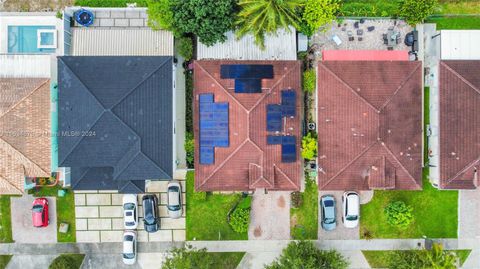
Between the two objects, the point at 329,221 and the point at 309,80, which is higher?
the point at 309,80

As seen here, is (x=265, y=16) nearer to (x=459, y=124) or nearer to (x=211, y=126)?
(x=211, y=126)

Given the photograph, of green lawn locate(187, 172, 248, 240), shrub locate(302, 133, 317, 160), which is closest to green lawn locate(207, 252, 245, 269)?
green lawn locate(187, 172, 248, 240)

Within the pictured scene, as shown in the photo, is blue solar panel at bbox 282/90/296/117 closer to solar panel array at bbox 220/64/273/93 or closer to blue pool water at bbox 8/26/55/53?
solar panel array at bbox 220/64/273/93

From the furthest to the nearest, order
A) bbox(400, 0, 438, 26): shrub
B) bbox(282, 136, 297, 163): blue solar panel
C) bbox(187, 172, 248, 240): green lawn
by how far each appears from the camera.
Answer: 1. bbox(187, 172, 248, 240): green lawn
2. bbox(282, 136, 297, 163): blue solar panel
3. bbox(400, 0, 438, 26): shrub

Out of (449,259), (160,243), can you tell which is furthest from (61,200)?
(449,259)

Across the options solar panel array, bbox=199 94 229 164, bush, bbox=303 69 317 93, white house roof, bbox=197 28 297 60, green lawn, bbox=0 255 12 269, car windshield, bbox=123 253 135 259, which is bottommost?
green lawn, bbox=0 255 12 269

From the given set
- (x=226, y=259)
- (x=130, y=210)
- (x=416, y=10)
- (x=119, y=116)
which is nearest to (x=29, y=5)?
(x=119, y=116)

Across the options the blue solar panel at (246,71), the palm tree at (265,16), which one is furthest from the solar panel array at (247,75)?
the palm tree at (265,16)

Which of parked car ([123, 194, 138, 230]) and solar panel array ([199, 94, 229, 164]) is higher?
solar panel array ([199, 94, 229, 164])
